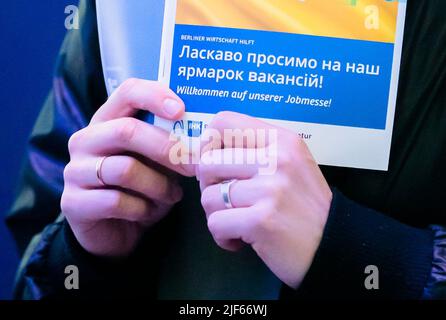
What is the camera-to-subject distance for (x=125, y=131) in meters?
0.63

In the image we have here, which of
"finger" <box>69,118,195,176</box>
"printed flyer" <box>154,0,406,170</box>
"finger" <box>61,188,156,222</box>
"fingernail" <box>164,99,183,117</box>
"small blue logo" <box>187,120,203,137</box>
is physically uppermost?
"printed flyer" <box>154,0,406,170</box>

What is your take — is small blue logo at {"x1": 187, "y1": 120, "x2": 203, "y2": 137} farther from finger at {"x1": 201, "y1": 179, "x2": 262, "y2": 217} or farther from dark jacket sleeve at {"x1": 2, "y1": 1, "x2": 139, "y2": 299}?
dark jacket sleeve at {"x1": 2, "y1": 1, "x2": 139, "y2": 299}

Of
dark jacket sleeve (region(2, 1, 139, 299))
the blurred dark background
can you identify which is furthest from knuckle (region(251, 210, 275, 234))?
the blurred dark background

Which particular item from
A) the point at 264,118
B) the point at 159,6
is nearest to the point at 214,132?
the point at 264,118

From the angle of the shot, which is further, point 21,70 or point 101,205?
point 21,70

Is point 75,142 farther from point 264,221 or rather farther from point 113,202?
point 264,221

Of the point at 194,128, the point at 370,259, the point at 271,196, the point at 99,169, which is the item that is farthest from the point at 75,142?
the point at 370,259

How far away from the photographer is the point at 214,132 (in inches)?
24.1

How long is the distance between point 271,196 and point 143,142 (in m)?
0.18

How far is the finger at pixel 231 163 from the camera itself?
59cm

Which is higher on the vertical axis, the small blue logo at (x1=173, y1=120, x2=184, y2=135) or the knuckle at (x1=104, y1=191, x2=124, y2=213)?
the small blue logo at (x1=173, y1=120, x2=184, y2=135)

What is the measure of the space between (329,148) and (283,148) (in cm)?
9

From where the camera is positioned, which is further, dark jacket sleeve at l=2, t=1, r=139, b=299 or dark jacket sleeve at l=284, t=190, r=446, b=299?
dark jacket sleeve at l=2, t=1, r=139, b=299

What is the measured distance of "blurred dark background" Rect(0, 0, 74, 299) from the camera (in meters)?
0.77
